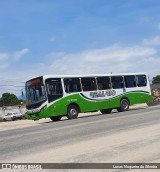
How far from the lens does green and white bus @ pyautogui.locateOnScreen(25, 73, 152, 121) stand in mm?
23641

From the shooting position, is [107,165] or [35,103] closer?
[107,165]

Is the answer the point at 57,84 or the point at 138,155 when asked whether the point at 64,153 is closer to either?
the point at 138,155

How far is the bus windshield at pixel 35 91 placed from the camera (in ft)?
77.1

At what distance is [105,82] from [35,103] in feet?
19.3

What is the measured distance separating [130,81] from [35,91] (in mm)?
8422

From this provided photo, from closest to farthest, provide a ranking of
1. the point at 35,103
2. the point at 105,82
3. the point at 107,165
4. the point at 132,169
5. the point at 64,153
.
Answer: the point at 132,169 < the point at 107,165 < the point at 64,153 < the point at 35,103 < the point at 105,82

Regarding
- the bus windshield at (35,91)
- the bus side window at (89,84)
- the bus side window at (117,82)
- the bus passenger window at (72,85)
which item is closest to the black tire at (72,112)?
the bus passenger window at (72,85)

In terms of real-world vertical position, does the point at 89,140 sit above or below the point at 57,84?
below

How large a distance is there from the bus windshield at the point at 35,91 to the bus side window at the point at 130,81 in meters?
7.88

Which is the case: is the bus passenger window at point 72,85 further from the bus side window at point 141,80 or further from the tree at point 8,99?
the tree at point 8,99

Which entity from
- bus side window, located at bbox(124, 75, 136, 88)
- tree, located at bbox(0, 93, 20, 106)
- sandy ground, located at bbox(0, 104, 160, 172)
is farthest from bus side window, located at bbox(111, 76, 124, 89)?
tree, located at bbox(0, 93, 20, 106)

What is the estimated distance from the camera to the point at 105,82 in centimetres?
2731

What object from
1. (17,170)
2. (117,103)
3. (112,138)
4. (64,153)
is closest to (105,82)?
(117,103)

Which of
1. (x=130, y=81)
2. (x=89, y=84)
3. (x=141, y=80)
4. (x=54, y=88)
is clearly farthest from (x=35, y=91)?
(x=141, y=80)
